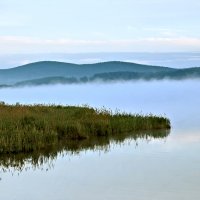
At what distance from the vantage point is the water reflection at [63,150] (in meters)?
22.9

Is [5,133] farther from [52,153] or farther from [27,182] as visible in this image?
[27,182]

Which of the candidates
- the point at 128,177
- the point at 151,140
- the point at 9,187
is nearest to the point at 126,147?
the point at 151,140

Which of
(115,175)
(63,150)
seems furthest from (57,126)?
(115,175)

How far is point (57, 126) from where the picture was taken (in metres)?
29.2

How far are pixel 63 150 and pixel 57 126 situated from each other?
9.74 ft

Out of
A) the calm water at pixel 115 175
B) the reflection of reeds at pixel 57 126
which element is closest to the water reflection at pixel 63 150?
the calm water at pixel 115 175

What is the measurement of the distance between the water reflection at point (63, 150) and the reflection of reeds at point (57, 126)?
1.20ft

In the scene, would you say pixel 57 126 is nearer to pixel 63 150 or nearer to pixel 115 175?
pixel 63 150

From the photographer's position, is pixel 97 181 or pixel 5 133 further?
pixel 5 133

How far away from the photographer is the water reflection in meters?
22.9

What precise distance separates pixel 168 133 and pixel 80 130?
5.91m

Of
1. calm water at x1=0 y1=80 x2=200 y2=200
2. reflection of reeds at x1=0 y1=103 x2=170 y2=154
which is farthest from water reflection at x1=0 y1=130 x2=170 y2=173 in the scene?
reflection of reeds at x1=0 y1=103 x2=170 y2=154

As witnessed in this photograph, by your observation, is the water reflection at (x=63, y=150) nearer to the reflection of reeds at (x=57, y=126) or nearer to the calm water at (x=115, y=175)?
the calm water at (x=115, y=175)

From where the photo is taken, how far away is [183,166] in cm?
2158
